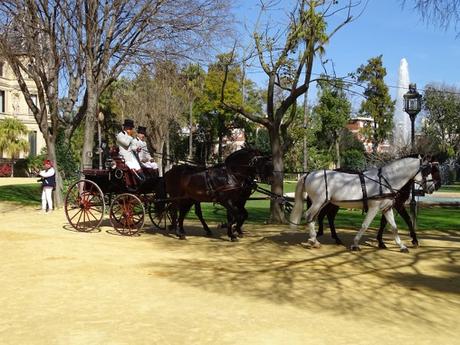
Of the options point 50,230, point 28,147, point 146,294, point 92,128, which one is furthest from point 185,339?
point 28,147

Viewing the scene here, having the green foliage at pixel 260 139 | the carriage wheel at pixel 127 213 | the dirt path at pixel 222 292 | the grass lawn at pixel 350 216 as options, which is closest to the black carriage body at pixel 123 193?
the carriage wheel at pixel 127 213

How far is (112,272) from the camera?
896 cm

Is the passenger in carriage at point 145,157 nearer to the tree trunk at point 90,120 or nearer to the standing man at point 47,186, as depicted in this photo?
the standing man at point 47,186

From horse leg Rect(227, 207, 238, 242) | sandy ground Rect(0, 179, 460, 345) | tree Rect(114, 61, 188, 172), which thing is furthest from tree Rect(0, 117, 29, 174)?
horse leg Rect(227, 207, 238, 242)

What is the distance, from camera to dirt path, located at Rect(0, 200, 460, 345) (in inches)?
228

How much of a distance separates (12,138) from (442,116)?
4780 cm

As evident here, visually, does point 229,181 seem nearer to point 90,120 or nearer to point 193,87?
point 90,120

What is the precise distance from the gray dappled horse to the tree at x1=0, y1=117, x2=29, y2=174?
5162 cm

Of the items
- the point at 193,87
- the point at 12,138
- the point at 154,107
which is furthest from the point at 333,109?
the point at 12,138

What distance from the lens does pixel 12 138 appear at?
59.1 metres

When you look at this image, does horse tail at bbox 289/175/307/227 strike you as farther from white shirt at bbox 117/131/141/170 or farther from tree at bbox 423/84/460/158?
tree at bbox 423/84/460/158

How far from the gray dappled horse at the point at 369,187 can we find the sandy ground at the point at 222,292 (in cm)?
80

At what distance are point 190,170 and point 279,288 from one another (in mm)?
5572

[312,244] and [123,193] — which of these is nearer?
[312,244]
